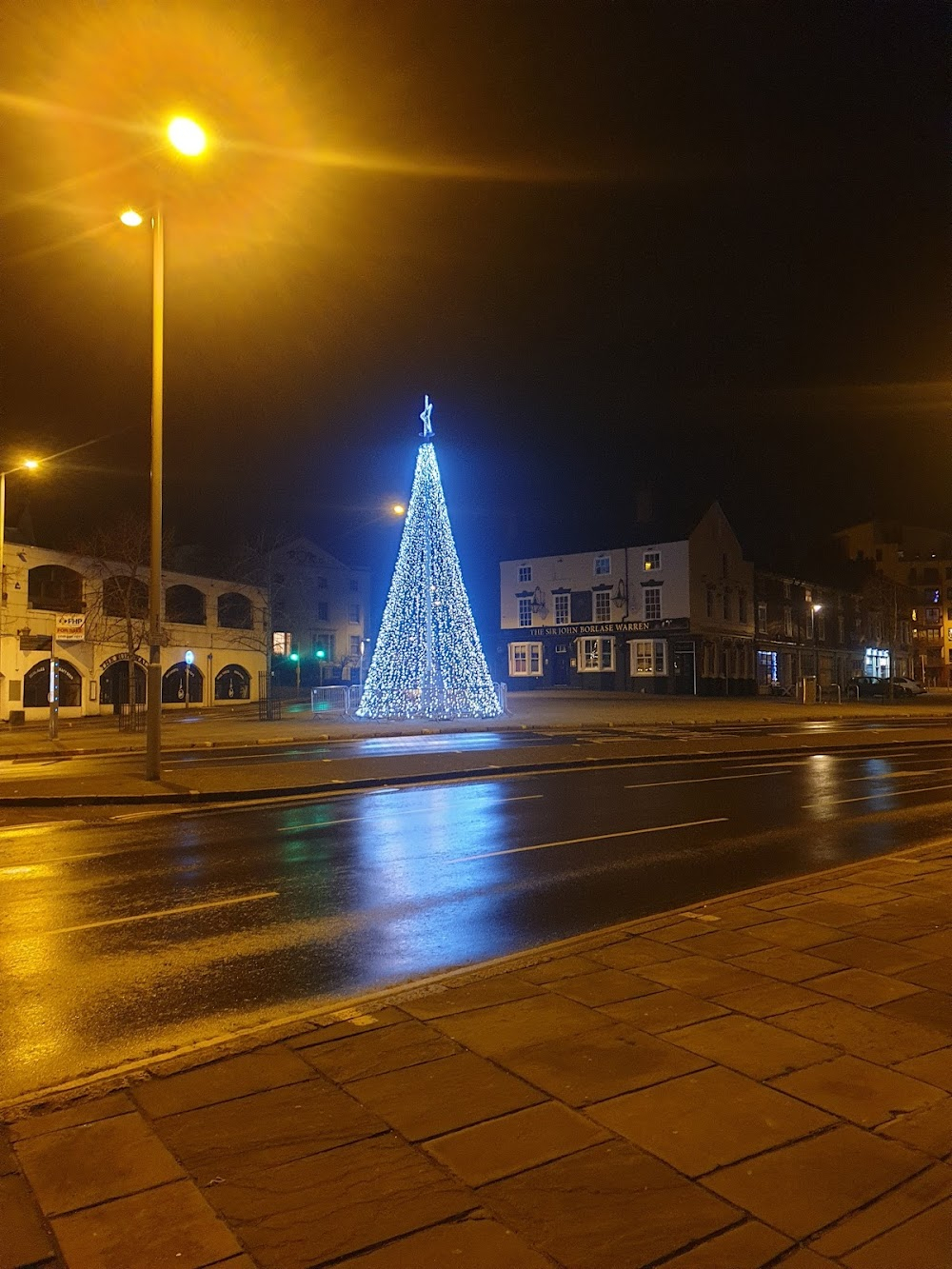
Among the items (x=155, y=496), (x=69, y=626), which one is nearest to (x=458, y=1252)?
(x=155, y=496)

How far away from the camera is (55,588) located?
143 ft

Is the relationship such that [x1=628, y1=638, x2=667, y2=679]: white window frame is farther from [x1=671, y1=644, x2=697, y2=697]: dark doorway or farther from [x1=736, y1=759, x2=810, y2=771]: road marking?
[x1=736, y1=759, x2=810, y2=771]: road marking

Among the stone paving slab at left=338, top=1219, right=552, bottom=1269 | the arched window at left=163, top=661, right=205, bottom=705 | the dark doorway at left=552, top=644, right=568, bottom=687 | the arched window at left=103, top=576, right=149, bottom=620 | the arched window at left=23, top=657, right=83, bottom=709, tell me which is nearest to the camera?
the stone paving slab at left=338, top=1219, right=552, bottom=1269

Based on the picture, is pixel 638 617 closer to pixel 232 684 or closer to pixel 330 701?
pixel 330 701

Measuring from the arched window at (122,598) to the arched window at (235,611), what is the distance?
303 inches

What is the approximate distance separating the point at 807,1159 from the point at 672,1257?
0.84m

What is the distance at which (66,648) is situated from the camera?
4353 cm

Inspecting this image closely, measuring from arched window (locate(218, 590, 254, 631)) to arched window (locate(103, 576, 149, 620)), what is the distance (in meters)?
7.69

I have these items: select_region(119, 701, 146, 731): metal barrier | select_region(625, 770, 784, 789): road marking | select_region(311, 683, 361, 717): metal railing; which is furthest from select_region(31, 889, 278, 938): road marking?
select_region(311, 683, 361, 717): metal railing

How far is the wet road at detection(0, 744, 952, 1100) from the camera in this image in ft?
19.9

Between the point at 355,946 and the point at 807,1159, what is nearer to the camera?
the point at 807,1159

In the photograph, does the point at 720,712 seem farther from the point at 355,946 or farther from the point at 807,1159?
the point at 807,1159

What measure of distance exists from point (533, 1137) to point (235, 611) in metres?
53.7

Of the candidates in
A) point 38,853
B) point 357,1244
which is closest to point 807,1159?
point 357,1244
